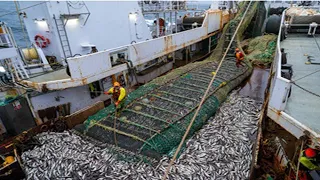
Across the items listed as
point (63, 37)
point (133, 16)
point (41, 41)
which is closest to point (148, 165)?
point (63, 37)

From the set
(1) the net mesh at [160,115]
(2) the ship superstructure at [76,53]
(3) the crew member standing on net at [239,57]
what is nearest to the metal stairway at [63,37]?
(2) the ship superstructure at [76,53]

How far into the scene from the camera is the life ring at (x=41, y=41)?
38.3 feet

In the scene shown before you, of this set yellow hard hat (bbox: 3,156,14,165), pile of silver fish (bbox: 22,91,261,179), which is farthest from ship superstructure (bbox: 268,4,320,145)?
yellow hard hat (bbox: 3,156,14,165)

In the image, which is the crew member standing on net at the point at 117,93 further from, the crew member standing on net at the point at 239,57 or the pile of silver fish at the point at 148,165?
the crew member standing on net at the point at 239,57

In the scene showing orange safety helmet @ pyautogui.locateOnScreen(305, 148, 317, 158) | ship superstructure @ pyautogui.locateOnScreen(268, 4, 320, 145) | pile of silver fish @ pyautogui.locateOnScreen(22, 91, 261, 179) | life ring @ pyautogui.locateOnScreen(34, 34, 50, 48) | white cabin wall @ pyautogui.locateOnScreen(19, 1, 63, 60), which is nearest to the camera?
orange safety helmet @ pyautogui.locateOnScreen(305, 148, 317, 158)

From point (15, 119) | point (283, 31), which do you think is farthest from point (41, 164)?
point (283, 31)

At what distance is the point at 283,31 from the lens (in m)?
14.4

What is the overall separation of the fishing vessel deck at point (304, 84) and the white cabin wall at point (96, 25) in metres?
10.3

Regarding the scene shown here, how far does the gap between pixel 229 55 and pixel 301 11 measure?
853 cm

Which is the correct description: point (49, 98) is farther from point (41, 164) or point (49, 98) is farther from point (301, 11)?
point (301, 11)

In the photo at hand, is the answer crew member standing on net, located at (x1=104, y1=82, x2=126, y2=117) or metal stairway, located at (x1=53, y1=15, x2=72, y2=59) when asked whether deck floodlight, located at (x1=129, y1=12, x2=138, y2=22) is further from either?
crew member standing on net, located at (x1=104, y1=82, x2=126, y2=117)

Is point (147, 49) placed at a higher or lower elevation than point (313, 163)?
higher

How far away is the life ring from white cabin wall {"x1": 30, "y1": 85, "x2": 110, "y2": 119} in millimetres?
3584

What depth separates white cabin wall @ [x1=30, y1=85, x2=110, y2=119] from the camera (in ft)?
32.8
